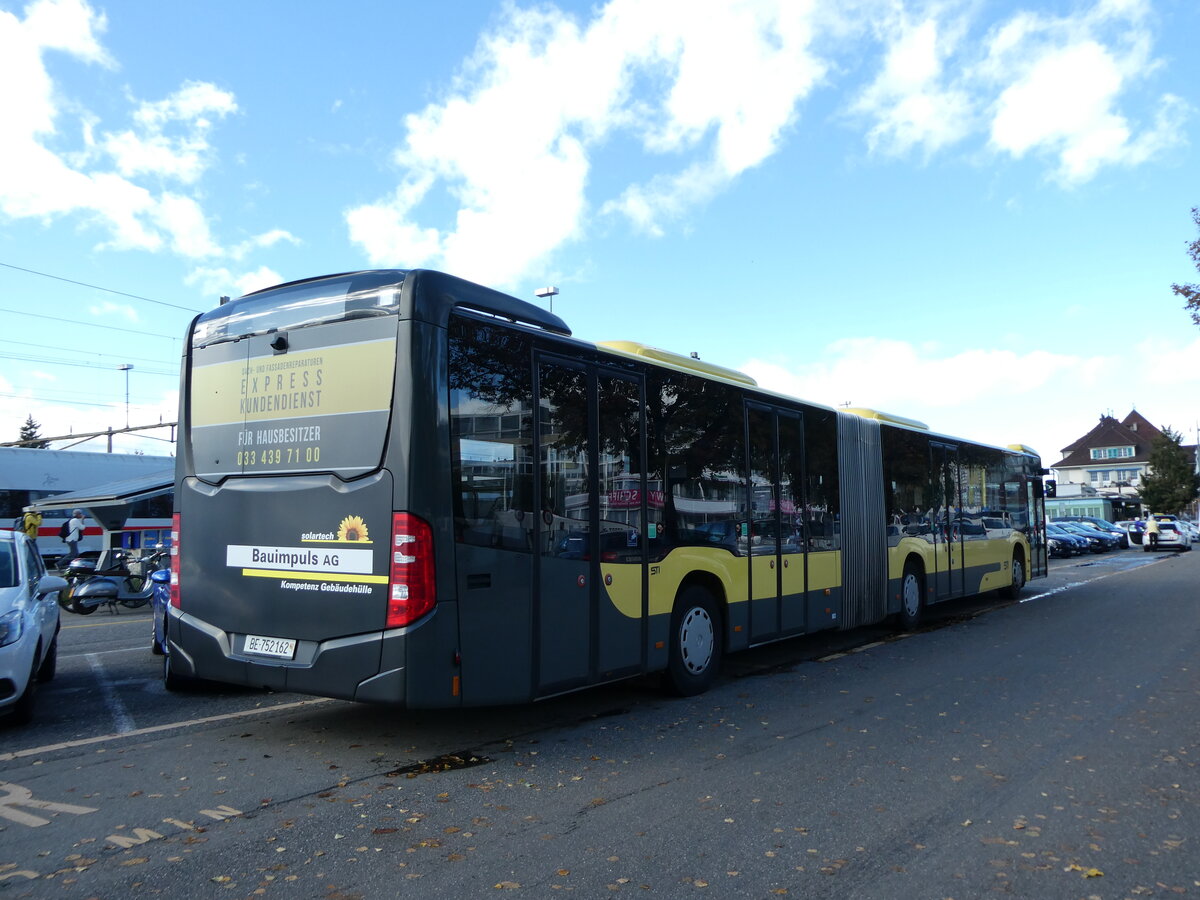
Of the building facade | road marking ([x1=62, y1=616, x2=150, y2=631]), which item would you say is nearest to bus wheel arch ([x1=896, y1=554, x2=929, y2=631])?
road marking ([x1=62, y1=616, x2=150, y2=631])

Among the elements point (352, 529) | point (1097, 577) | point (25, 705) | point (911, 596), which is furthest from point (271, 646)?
point (1097, 577)

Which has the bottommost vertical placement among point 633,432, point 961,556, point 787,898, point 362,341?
point 787,898

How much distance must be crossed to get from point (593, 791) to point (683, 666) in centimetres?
289

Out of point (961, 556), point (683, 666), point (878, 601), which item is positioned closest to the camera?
point (683, 666)

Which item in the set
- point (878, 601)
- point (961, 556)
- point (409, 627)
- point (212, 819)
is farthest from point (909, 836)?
point (961, 556)

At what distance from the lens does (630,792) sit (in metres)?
5.55

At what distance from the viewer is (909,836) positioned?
4.80 m

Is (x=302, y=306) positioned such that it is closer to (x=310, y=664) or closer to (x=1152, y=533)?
(x=310, y=664)

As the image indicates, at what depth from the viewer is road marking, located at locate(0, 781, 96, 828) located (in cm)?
499

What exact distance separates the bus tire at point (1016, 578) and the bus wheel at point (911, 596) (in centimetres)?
526

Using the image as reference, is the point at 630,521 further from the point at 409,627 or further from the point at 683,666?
the point at 409,627

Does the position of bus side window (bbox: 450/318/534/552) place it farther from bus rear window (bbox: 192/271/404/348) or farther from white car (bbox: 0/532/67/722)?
white car (bbox: 0/532/67/722)

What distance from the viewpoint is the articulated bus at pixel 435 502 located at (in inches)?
232

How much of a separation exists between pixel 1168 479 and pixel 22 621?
301 feet
